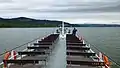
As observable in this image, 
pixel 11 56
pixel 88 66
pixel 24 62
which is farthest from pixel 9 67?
pixel 88 66

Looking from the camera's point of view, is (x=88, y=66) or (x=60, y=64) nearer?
(x=88, y=66)

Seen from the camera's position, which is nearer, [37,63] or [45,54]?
[37,63]

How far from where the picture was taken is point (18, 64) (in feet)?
40.2

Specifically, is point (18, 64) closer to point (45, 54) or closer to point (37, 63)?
point (37, 63)

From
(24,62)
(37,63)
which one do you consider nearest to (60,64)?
(37,63)

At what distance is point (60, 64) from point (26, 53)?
2.71 meters

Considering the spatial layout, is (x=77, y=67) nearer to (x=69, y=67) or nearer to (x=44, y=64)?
(x=69, y=67)

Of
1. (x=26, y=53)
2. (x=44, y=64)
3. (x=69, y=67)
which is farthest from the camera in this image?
(x=26, y=53)

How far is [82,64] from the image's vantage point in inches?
436

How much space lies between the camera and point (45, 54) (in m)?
14.7

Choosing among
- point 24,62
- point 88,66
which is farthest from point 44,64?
point 88,66

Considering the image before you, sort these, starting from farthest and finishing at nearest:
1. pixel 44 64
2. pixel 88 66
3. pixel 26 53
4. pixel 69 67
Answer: pixel 26 53 < pixel 44 64 < pixel 88 66 < pixel 69 67

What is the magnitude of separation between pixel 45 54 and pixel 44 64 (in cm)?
219

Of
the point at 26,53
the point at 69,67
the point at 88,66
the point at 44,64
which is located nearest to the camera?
the point at 69,67
